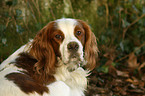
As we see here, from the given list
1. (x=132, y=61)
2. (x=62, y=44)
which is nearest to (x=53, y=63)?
(x=62, y=44)

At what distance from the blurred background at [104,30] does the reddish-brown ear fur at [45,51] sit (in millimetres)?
1034

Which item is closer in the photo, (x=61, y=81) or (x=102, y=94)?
(x=61, y=81)

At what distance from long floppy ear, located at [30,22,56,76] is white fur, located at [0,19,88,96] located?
10 centimetres

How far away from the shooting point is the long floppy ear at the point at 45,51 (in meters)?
2.74

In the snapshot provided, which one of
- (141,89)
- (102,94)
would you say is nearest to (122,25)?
(141,89)

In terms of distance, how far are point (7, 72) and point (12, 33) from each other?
63.5 inches

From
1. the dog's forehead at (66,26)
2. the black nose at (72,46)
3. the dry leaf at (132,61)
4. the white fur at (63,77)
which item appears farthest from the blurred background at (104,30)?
the black nose at (72,46)

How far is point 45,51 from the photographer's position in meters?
2.79

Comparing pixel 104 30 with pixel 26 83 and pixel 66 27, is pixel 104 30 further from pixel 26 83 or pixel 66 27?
pixel 26 83

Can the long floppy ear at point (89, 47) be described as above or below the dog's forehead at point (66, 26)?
below

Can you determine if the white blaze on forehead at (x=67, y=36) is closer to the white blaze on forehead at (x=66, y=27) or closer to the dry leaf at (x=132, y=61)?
the white blaze on forehead at (x=66, y=27)

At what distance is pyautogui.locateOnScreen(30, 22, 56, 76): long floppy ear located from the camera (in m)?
2.74

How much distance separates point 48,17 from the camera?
4199 millimetres

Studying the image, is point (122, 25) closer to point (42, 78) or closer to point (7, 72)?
point (42, 78)
